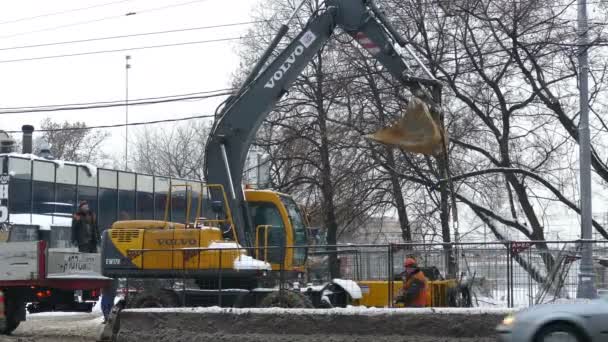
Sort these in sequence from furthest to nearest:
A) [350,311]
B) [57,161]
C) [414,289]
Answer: [57,161] < [414,289] < [350,311]

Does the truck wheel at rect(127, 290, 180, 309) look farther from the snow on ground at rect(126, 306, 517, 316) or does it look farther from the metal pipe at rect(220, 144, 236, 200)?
the metal pipe at rect(220, 144, 236, 200)

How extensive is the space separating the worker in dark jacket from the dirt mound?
4.71 metres

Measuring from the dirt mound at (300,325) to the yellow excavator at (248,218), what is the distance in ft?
3.56

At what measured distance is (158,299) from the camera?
17.4 meters

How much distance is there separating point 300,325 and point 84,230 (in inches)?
303

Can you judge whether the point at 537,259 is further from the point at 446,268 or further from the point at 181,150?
the point at 181,150

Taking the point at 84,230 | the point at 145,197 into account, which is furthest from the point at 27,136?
the point at 84,230

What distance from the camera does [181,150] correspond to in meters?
76.3

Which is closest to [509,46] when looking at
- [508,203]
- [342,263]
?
[508,203]

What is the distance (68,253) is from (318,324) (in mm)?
6905

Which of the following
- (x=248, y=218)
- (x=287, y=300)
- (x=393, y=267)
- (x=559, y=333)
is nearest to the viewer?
(x=559, y=333)

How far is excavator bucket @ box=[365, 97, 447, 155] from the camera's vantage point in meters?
16.7

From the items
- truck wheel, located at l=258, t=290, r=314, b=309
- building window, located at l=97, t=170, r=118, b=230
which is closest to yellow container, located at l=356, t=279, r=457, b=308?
truck wheel, located at l=258, t=290, r=314, b=309

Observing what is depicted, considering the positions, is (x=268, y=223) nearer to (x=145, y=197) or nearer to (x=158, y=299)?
(x=158, y=299)
